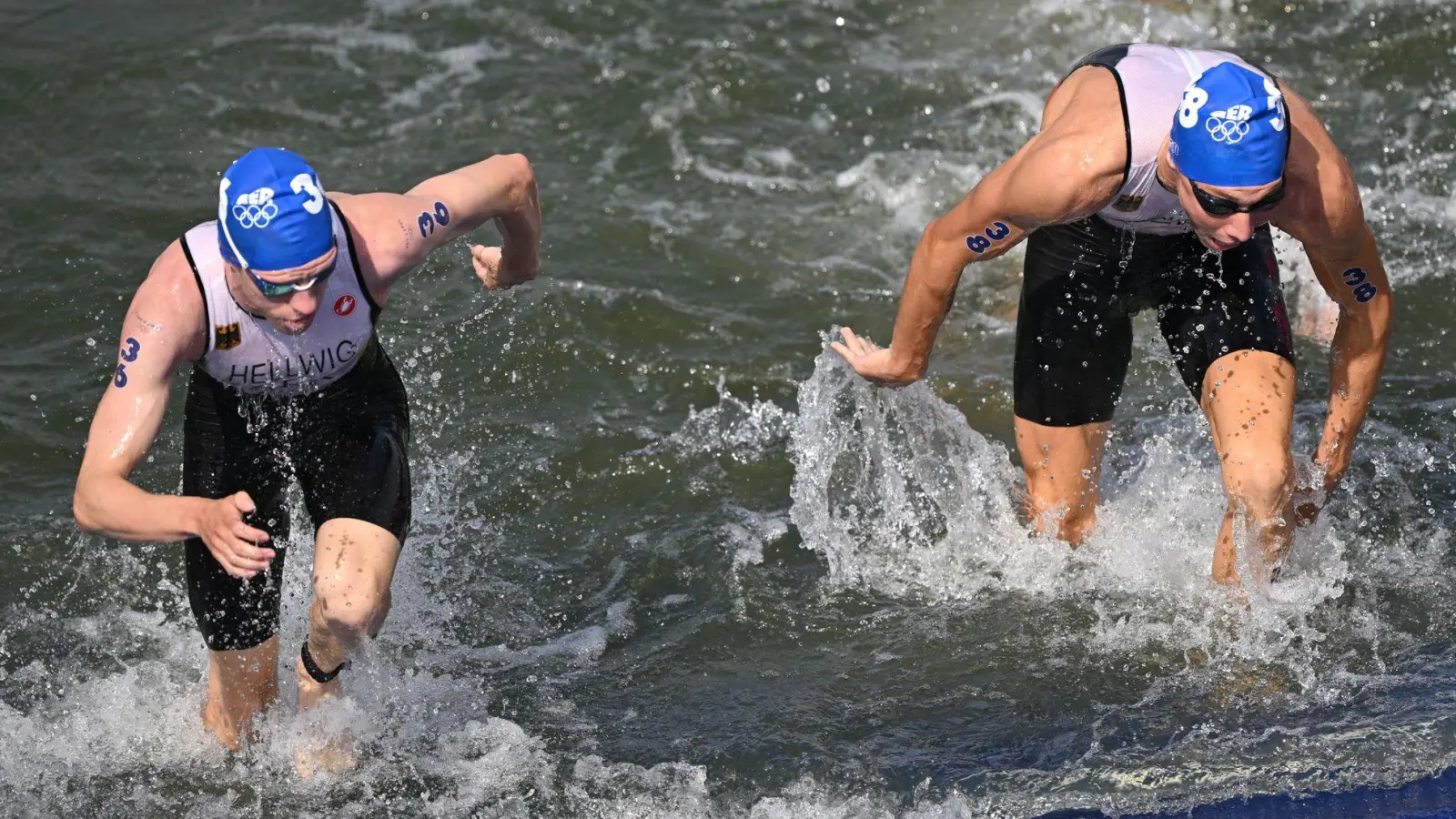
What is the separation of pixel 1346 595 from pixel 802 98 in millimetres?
5698

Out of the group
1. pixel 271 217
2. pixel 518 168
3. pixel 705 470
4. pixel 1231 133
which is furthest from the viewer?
pixel 705 470

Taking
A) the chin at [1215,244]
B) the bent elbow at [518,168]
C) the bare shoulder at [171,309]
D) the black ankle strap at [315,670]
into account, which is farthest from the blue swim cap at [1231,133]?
the black ankle strap at [315,670]

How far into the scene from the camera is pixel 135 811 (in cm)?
518

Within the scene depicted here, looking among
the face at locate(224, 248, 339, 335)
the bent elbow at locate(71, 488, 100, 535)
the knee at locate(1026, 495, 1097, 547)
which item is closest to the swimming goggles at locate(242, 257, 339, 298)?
the face at locate(224, 248, 339, 335)

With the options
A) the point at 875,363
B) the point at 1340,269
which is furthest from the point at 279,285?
the point at 1340,269

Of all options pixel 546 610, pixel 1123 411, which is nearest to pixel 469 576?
pixel 546 610

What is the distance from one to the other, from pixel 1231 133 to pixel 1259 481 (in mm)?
1126

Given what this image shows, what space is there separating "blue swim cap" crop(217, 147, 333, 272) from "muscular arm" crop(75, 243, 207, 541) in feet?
0.70

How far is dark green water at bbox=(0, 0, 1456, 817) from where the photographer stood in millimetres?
5316

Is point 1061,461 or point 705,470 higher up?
point 1061,461

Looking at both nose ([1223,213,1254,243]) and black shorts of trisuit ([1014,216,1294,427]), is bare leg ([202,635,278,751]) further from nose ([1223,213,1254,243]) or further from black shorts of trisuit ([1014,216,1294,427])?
nose ([1223,213,1254,243])

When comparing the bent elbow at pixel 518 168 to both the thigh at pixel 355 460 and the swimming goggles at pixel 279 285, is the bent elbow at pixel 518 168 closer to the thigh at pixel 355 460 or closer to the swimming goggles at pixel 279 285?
the thigh at pixel 355 460

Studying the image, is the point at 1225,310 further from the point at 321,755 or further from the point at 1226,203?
the point at 321,755

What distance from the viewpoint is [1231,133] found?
4461 mm
